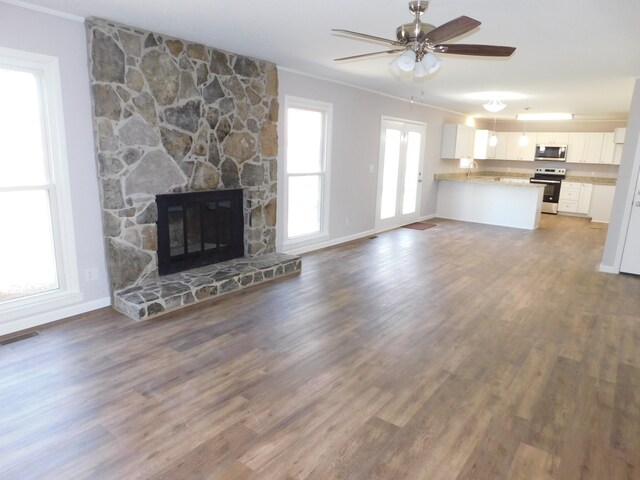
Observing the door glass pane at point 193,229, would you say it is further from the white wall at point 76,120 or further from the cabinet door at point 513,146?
the cabinet door at point 513,146

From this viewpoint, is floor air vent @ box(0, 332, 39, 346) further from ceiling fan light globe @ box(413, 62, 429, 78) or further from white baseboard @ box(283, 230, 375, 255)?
ceiling fan light globe @ box(413, 62, 429, 78)

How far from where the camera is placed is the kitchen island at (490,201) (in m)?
8.20

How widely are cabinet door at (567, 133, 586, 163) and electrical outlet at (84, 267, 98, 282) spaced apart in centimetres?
1081

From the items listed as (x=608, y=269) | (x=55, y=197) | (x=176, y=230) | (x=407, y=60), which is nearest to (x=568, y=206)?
(x=608, y=269)

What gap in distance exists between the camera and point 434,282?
189 inches

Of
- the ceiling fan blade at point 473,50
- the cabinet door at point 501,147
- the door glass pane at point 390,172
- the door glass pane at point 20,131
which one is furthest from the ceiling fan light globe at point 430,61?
the cabinet door at point 501,147

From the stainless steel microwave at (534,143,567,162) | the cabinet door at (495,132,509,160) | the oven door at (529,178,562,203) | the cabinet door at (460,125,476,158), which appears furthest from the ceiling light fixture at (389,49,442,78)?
the cabinet door at (495,132,509,160)

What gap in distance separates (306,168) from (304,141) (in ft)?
1.26

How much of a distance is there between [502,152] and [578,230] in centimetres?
365

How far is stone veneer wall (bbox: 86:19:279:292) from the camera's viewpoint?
3479mm

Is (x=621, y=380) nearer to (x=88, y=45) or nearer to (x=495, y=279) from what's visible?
(x=495, y=279)

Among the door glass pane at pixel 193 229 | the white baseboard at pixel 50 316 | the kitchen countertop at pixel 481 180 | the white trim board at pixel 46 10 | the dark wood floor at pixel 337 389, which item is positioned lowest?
the dark wood floor at pixel 337 389

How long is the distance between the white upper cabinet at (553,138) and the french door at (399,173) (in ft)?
13.3

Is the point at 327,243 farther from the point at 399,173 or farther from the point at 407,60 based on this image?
the point at 407,60
